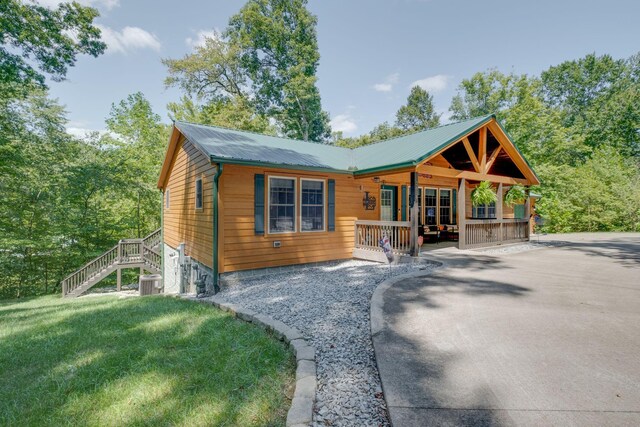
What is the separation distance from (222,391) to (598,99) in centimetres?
4620

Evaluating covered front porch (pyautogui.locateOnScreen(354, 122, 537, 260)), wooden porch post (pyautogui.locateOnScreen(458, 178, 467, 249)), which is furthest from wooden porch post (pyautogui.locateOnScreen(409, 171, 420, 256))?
wooden porch post (pyautogui.locateOnScreen(458, 178, 467, 249))

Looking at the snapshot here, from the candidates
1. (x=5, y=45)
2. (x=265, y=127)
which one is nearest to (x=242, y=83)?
(x=265, y=127)

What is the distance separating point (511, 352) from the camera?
3098 mm

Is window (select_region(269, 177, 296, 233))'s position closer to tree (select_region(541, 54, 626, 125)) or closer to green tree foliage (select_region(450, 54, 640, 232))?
green tree foliage (select_region(450, 54, 640, 232))

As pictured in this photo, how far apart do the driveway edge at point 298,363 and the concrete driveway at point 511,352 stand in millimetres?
628

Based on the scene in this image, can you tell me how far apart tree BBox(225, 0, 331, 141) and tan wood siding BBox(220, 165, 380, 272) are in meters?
18.8

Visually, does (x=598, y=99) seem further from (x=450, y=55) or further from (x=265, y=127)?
(x=265, y=127)

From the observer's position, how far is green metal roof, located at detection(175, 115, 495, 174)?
25.5 feet

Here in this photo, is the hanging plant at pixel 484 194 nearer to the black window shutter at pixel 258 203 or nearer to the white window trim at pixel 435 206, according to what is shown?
the white window trim at pixel 435 206

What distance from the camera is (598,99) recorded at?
107 ft

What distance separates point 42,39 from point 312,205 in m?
13.0

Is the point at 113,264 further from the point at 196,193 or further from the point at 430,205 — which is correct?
the point at 430,205

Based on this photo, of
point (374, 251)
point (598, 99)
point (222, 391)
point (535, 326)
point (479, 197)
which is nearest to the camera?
point (222, 391)

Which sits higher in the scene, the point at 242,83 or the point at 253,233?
the point at 242,83
